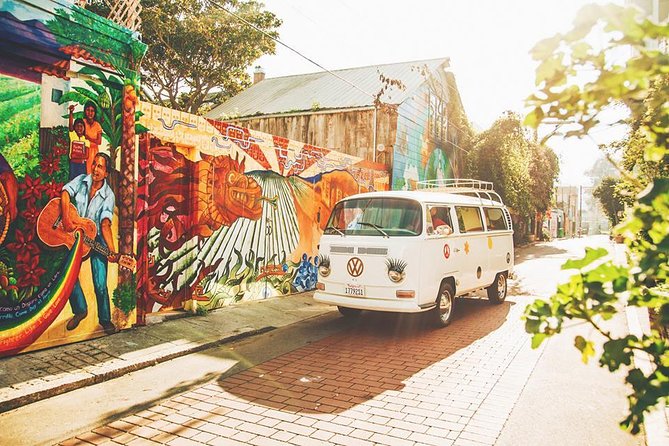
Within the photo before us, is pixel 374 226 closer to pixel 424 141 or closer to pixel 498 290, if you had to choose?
pixel 498 290

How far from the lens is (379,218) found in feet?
26.6

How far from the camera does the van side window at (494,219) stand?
407 inches

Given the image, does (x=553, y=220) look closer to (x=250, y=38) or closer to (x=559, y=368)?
(x=250, y=38)

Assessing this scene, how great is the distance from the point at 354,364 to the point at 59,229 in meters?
4.21

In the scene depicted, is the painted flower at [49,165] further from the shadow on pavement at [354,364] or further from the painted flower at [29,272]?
the shadow on pavement at [354,364]

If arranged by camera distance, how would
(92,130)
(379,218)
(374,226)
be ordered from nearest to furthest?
(92,130) < (374,226) < (379,218)

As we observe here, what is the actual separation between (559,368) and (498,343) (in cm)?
122

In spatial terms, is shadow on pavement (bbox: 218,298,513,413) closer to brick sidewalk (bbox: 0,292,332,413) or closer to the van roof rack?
brick sidewalk (bbox: 0,292,332,413)

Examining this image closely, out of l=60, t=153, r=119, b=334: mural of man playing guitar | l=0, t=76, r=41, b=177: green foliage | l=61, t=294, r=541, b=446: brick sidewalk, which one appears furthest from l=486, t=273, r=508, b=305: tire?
l=0, t=76, r=41, b=177: green foliage

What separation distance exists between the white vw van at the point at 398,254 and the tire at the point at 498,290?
1.59 m

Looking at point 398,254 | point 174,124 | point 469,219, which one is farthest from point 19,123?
point 469,219

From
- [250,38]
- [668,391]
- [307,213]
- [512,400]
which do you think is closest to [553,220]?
[250,38]

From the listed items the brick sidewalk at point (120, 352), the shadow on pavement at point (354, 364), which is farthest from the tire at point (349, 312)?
the brick sidewalk at point (120, 352)

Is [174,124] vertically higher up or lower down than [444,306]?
higher up
